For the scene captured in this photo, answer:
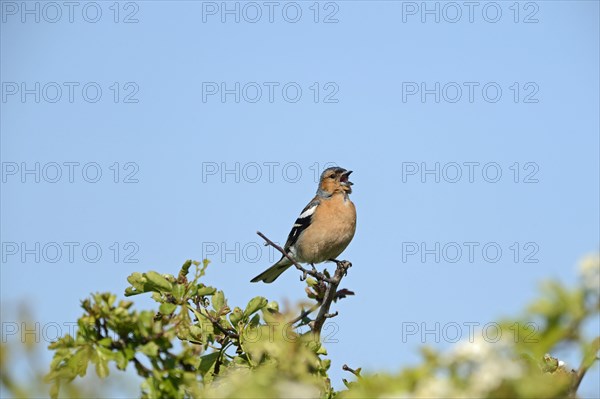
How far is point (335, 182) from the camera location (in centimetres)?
1050

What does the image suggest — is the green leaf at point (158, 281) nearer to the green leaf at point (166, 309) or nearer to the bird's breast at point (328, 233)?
the green leaf at point (166, 309)

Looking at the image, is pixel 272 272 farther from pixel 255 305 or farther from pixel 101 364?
pixel 101 364

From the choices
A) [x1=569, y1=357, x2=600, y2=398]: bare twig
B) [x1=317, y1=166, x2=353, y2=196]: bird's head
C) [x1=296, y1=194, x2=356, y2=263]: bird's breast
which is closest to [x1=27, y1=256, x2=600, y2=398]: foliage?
[x1=569, y1=357, x2=600, y2=398]: bare twig

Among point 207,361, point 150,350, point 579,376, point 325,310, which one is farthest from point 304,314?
point 579,376

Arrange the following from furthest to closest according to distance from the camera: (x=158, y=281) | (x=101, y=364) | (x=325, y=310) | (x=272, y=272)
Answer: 1. (x=272, y=272)
2. (x=325, y=310)
3. (x=158, y=281)
4. (x=101, y=364)

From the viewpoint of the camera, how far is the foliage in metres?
1.91

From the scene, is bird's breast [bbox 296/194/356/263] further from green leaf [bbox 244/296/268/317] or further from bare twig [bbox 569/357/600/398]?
bare twig [bbox 569/357/600/398]

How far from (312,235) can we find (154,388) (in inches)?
268

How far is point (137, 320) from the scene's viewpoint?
3291mm

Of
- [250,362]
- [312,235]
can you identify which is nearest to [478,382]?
[250,362]

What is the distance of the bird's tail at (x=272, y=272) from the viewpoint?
10150 millimetres

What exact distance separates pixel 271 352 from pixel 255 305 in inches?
60.7

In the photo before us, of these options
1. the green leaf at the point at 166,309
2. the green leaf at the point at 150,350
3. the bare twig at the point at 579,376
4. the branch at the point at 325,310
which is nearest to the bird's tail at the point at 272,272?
the branch at the point at 325,310

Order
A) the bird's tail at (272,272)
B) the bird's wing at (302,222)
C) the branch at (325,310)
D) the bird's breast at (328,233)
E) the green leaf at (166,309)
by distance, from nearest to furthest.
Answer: the green leaf at (166,309)
the branch at (325,310)
the bird's breast at (328,233)
the bird's tail at (272,272)
the bird's wing at (302,222)
